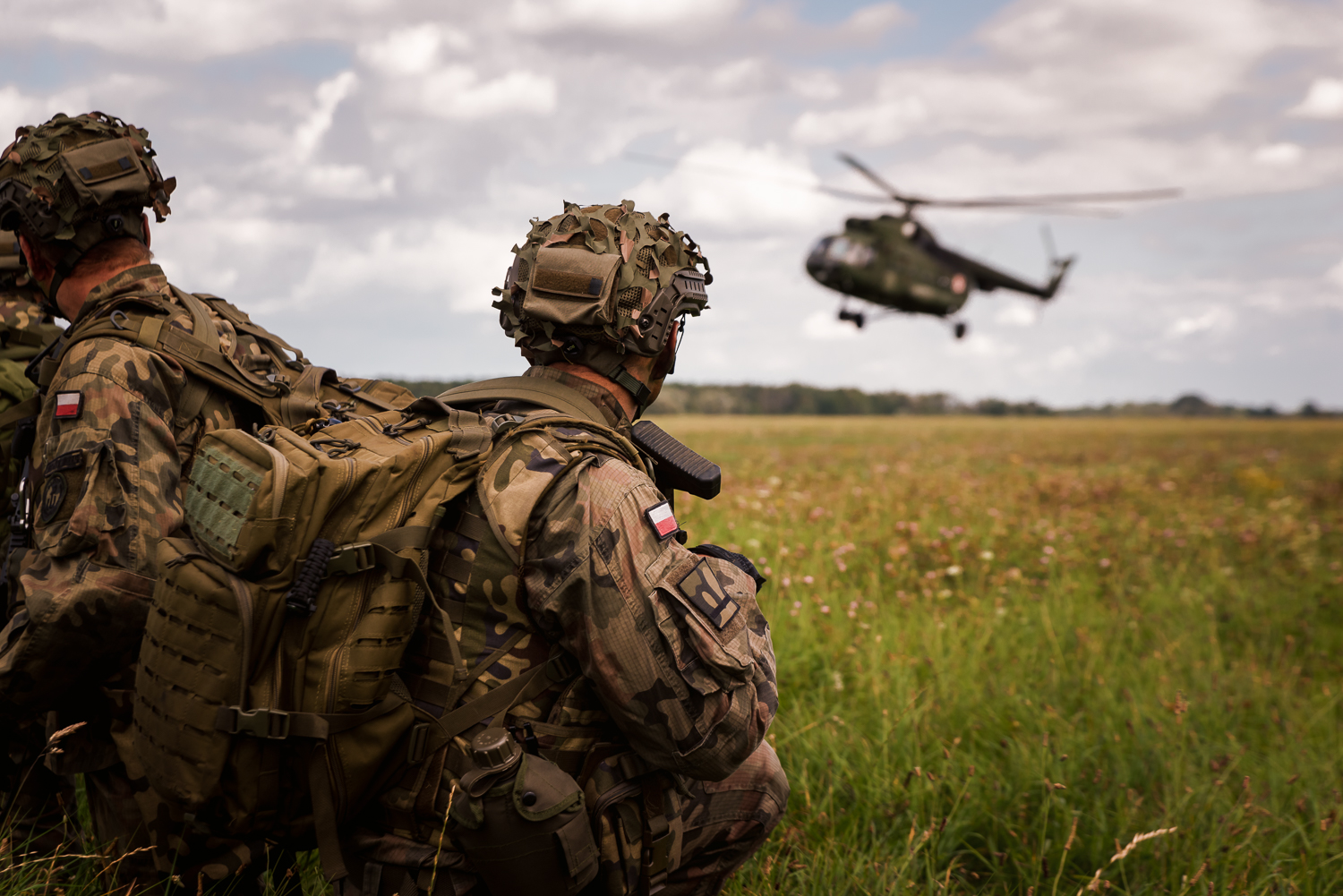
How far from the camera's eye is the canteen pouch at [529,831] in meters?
2.41

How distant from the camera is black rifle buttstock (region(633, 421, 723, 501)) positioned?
2814mm

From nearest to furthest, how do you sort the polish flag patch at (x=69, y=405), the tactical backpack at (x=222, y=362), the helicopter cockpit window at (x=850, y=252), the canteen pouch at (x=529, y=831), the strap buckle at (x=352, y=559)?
1. the strap buckle at (x=352, y=559)
2. the canteen pouch at (x=529, y=831)
3. the polish flag patch at (x=69, y=405)
4. the tactical backpack at (x=222, y=362)
5. the helicopter cockpit window at (x=850, y=252)

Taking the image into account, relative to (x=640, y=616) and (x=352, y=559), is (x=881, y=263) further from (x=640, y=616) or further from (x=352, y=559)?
(x=352, y=559)

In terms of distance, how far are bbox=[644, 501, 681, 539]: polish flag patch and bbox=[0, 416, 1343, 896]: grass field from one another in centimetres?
180

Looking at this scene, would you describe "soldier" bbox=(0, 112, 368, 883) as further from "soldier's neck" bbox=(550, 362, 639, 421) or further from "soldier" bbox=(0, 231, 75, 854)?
"soldier's neck" bbox=(550, 362, 639, 421)

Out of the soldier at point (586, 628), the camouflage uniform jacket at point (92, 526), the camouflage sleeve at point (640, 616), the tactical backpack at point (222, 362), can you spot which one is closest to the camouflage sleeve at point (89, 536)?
the camouflage uniform jacket at point (92, 526)

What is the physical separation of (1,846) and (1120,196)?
28.3 m

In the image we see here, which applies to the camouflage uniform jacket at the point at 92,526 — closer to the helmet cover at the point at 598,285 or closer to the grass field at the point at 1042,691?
the grass field at the point at 1042,691

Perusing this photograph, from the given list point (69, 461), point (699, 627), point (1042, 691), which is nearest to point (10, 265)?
point (69, 461)

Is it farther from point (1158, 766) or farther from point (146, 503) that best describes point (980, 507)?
point (146, 503)

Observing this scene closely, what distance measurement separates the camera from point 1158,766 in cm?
501

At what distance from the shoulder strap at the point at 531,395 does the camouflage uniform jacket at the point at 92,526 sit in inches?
46.8

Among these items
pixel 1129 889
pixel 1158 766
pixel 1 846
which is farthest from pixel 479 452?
pixel 1158 766

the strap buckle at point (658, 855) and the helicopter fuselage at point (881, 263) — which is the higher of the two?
the helicopter fuselage at point (881, 263)
